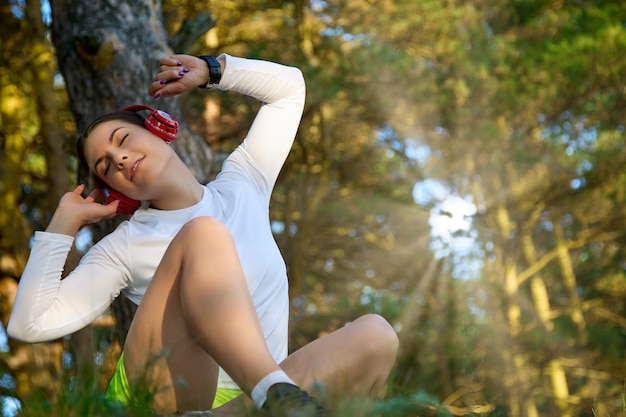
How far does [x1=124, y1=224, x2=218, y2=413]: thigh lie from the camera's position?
Answer: 6.10 ft

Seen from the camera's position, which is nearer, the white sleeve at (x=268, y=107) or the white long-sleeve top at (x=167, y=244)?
the white long-sleeve top at (x=167, y=244)

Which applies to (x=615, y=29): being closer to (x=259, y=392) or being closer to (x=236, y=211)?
(x=236, y=211)

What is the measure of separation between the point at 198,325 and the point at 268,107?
43.2 inches

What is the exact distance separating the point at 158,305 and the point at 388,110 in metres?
8.35

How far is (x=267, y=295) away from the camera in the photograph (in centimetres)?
223

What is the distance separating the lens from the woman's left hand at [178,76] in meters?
2.50

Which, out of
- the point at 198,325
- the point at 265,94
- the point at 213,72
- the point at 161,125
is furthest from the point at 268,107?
the point at 198,325

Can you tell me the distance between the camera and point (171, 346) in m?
1.85

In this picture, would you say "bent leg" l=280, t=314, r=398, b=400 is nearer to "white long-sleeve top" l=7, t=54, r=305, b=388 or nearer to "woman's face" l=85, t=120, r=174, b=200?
"white long-sleeve top" l=7, t=54, r=305, b=388

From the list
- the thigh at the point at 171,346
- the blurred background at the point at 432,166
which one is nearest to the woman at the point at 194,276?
the thigh at the point at 171,346

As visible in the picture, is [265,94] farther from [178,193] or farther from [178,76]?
[178,193]

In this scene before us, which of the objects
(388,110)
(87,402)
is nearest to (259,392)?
(87,402)

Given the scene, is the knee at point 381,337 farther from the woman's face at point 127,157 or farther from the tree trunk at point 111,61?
the tree trunk at point 111,61

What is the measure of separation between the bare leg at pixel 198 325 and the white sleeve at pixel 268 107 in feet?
2.54
